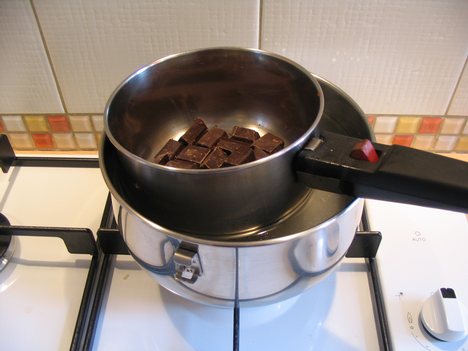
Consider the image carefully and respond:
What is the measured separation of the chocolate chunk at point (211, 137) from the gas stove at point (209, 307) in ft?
0.51

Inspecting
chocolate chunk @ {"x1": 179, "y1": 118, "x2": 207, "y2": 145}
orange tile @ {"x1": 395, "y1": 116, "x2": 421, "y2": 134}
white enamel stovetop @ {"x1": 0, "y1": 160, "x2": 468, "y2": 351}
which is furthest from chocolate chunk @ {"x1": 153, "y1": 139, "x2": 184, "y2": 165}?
orange tile @ {"x1": 395, "y1": 116, "x2": 421, "y2": 134}

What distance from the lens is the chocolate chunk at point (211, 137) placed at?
0.52 m

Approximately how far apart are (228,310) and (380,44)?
0.39 metres

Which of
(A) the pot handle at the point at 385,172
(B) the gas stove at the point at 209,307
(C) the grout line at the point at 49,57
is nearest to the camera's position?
(A) the pot handle at the point at 385,172

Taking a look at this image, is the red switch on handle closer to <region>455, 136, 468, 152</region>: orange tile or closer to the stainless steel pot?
the stainless steel pot

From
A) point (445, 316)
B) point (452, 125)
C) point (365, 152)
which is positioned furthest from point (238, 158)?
point (452, 125)

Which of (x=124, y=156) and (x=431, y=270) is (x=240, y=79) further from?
(x=431, y=270)

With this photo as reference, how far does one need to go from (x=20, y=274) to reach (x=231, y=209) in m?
0.28

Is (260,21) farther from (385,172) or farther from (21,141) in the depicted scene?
(21,141)

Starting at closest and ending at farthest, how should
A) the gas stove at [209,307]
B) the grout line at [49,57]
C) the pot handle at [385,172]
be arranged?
the pot handle at [385,172], the gas stove at [209,307], the grout line at [49,57]

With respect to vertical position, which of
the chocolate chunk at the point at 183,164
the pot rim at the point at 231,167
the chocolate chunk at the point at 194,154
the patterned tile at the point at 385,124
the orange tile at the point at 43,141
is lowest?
the orange tile at the point at 43,141

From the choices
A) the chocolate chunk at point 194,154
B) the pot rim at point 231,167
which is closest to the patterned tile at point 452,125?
the pot rim at point 231,167

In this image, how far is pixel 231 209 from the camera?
438 millimetres

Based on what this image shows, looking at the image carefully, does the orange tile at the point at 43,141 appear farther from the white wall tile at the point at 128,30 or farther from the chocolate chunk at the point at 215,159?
the chocolate chunk at the point at 215,159
